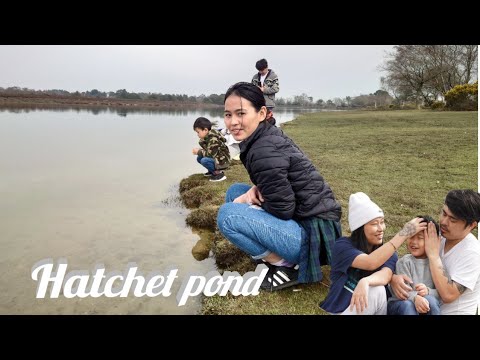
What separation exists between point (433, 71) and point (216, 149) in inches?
393

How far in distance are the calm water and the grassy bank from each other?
303mm

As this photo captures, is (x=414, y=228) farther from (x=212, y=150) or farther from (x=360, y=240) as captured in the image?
(x=212, y=150)

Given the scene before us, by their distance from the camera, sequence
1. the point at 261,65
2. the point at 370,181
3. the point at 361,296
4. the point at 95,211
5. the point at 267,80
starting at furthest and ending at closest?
the point at 370,181, the point at 267,80, the point at 261,65, the point at 95,211, the point at 361,296

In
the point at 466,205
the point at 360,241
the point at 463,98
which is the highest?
the point at 463,98

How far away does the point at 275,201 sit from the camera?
2734mm

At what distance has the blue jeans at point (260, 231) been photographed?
280 centimetres

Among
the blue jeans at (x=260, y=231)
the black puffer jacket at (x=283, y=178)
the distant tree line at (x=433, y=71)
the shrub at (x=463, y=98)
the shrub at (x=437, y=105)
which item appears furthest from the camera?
the shrub at (x=437, y=105)

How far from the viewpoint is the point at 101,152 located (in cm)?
953

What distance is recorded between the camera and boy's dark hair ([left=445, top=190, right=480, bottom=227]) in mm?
2244

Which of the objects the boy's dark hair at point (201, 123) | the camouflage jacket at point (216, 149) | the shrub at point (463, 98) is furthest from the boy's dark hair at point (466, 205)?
the shrub at point (463, 98)

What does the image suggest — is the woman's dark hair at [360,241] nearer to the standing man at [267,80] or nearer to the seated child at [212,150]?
the standing man at [267,80]

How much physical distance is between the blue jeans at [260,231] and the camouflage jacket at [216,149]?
4184 mm

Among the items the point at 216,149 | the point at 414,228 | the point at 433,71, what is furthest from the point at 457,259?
the point at 433,71
